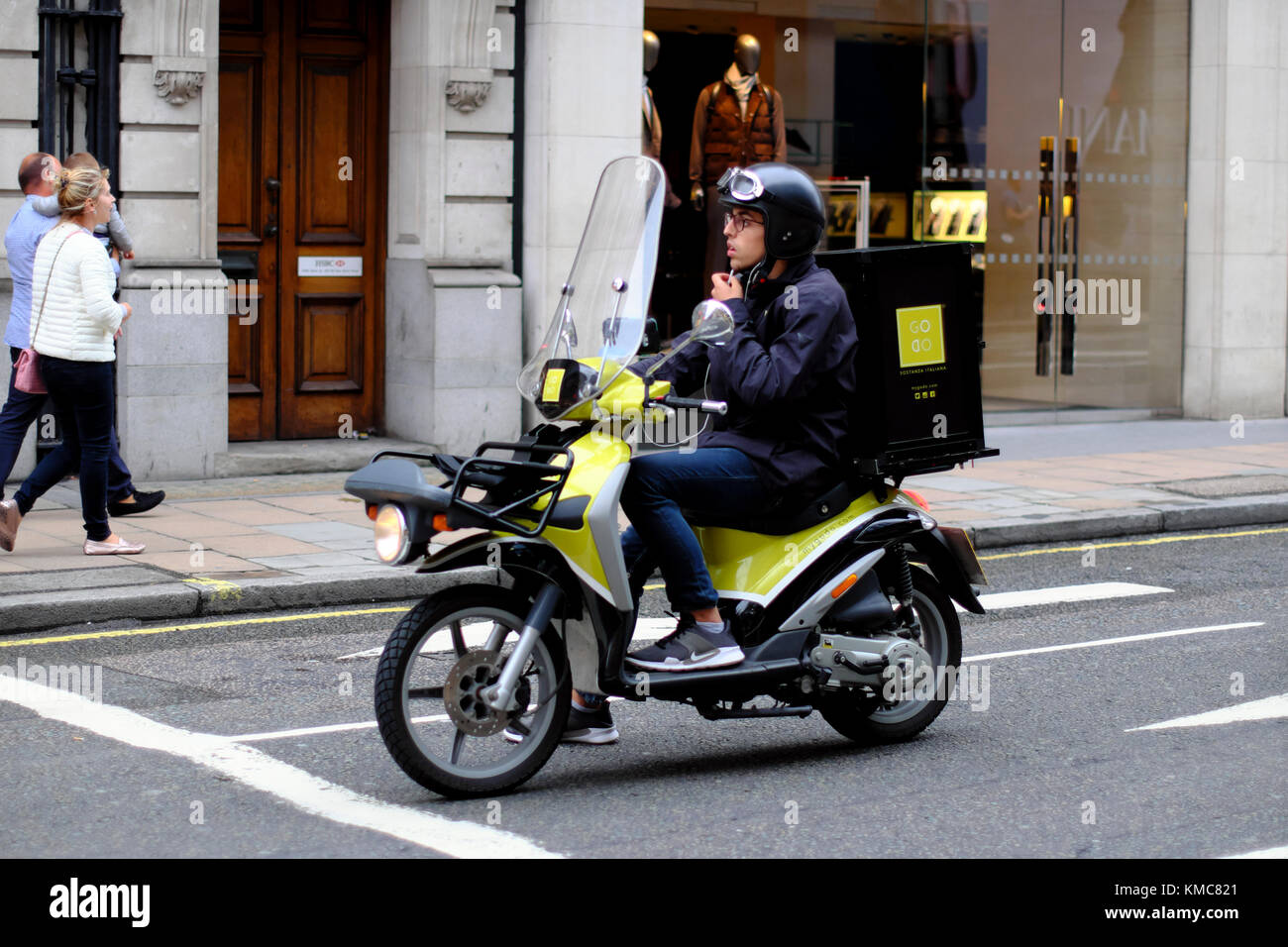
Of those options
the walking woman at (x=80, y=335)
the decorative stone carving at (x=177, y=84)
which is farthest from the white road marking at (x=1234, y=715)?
the decorative stone carving at (x=177, y=84)

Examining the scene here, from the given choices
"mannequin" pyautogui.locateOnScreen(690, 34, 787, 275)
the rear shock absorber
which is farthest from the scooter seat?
"mannequin" pyautogui.locateOnScreen(690, 34, 787, 275)

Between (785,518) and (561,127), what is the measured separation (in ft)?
27.6

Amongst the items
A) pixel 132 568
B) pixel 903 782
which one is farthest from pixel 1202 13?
pixel 903 782

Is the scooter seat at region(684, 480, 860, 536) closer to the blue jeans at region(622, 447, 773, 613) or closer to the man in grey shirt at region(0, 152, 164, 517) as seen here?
the blue jeans at region(622, 447, 773, 613)

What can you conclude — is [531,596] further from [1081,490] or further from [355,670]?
[1081,490]

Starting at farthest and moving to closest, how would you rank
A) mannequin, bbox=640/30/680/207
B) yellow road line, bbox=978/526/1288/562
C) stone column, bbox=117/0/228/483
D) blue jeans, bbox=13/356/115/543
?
mannequin, bbox=640/30/680/207 → stone column, bbox=117/0/228/483 → yellow road line, bbox=978/526/1288/562 → blue jeans, bbox=13/356/115/543

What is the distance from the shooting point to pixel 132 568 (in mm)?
9008

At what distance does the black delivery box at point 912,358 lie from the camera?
5938 millimetres

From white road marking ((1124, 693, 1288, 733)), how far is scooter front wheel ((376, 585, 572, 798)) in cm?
218

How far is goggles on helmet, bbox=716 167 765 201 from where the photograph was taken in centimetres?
571

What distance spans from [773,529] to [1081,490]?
286 inches

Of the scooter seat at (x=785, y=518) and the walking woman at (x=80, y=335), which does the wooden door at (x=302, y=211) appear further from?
the scooter seat at (x=785, y=518)

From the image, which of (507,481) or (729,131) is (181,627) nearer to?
Result: (507,481)

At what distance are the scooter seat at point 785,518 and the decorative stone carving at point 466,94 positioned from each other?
811 centimetres
